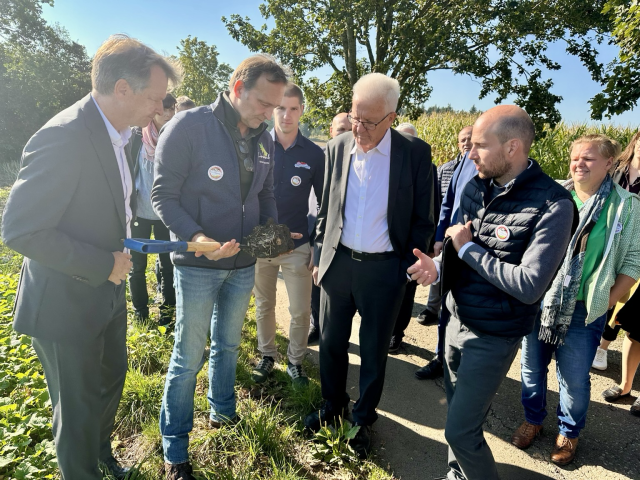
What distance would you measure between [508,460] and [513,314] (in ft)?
4.62

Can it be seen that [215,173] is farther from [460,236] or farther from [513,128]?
[513,128]

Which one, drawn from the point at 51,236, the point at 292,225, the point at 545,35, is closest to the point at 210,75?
the point at 545,35

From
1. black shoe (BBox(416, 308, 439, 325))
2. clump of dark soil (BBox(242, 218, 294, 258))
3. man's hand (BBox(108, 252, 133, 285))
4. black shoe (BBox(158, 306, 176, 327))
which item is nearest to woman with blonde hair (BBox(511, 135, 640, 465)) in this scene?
clump of dark soil (BBox(242, 218, 294, 258))

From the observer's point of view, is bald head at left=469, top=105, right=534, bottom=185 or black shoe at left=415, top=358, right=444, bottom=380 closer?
bald head at left=469, top=105, right=534, bottom=185

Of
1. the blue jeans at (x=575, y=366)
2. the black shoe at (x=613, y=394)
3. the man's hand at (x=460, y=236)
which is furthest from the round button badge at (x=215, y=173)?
the black shoe at (x=613, y=394)

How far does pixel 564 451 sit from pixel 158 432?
2.79m

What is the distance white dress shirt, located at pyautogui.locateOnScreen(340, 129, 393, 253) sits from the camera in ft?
8.21

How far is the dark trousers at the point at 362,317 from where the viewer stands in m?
2.51

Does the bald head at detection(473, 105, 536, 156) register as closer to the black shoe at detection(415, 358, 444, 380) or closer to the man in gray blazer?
the man in gray blazer

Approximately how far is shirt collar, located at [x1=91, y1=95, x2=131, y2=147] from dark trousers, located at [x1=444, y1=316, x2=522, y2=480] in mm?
2070

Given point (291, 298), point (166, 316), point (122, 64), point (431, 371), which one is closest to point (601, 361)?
point (431, 371)

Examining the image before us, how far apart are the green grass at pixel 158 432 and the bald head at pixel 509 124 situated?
211 centimetres

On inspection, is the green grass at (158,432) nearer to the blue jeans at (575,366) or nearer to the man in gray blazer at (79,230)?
the man in gray blazer at (79,230)

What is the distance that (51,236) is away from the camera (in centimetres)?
152
